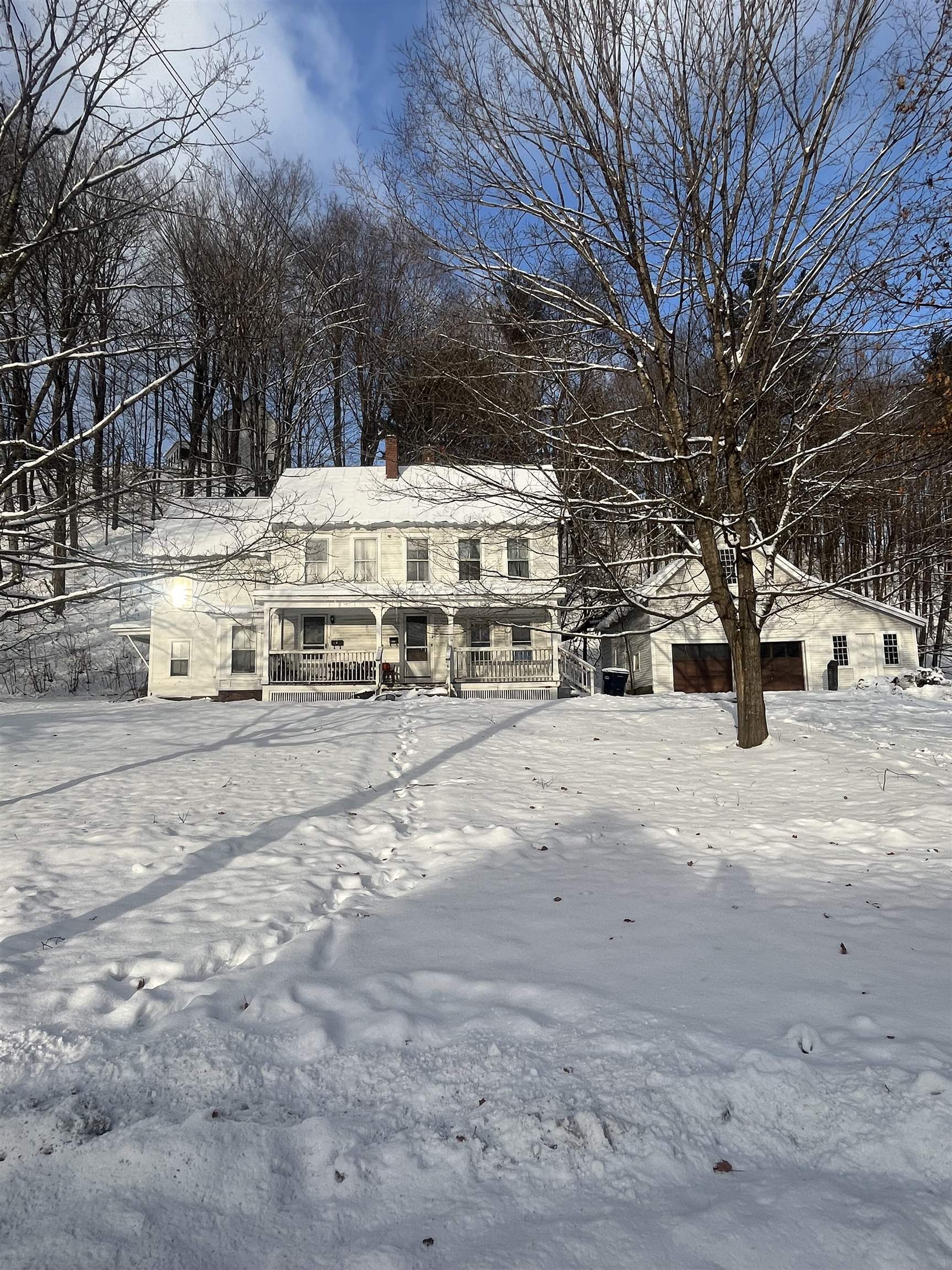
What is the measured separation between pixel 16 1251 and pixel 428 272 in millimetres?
11521

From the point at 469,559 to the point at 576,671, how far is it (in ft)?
15.4

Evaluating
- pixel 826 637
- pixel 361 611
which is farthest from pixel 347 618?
pixel 826 637

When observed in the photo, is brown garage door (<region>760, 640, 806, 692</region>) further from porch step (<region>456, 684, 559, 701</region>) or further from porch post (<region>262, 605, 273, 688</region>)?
porch post (<region>262, 605, 273, 688</region>)

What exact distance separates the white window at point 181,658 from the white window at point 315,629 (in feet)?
12.5

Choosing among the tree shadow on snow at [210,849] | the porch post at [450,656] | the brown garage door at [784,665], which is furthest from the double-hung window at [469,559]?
the tree shadow on snow at [210,849]

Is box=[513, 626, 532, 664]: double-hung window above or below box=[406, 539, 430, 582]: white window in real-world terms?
below

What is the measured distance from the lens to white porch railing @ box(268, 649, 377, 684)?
22.1m

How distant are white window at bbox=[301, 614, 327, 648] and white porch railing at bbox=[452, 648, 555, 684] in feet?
14.3

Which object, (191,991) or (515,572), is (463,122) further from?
(515,572)

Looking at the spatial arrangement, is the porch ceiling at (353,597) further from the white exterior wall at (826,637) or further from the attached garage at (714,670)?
the attached garage at (714,670)

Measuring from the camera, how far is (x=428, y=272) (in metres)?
11.5

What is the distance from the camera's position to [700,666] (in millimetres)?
24500

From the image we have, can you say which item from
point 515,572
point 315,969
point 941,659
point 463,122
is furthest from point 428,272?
point 941,659

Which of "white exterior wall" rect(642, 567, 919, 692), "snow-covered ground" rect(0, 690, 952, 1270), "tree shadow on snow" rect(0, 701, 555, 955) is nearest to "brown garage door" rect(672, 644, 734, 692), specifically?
"white exterior wall" rect(642, 567, 919, 692)
